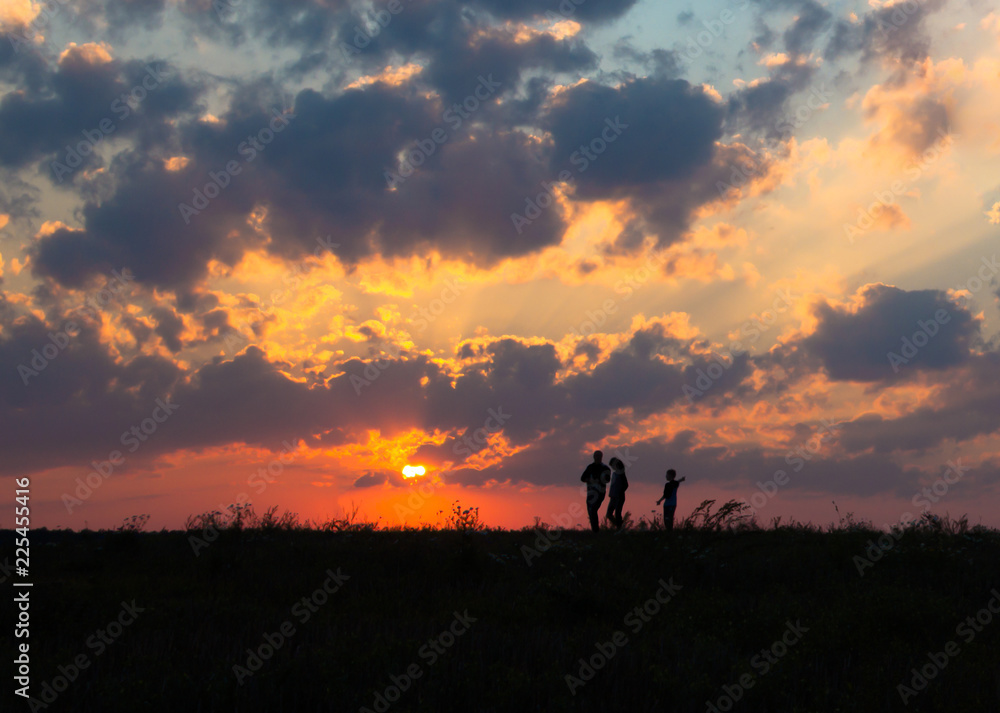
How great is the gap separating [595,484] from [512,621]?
31.3ft

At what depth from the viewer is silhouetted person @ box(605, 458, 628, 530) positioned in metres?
21.8

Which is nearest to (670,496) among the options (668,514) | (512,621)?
(668,514)

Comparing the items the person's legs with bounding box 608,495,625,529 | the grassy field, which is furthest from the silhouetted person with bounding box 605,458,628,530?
the grassy field

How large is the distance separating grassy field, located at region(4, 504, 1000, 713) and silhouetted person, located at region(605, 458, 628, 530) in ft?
5.13

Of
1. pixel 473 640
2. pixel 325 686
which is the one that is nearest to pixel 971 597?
pixel 473 640

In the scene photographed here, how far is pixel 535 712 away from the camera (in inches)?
324

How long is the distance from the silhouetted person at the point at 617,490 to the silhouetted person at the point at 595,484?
207 millimetres

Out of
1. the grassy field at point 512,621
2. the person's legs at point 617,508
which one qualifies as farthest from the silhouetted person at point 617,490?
the grassy field at point 512,621

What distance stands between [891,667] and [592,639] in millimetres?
3874

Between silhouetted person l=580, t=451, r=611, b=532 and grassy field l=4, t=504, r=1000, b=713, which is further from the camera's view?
silhouetted person l=580, t=451, r=611, b=532

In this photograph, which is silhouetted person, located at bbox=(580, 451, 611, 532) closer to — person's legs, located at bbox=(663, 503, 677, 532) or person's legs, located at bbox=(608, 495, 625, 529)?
person's legs, located at bbox=(608, 495, 625, 529)

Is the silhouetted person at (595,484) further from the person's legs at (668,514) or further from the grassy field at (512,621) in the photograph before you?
the person's legs at (668,514)

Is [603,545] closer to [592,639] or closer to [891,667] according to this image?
[592,639]

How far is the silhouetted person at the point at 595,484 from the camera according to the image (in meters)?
21.7
